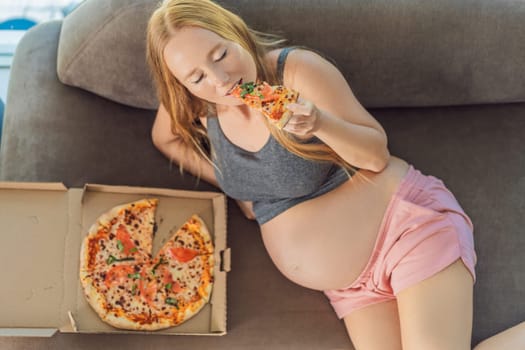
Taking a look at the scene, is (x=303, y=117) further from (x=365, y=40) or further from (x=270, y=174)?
(x=365, y=40)

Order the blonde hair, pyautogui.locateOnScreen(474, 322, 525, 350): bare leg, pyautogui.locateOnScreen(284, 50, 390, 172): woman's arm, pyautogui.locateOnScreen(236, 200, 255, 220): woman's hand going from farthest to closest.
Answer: pyautogui.locateOnScreen(236, 200, 255, 220): woman's hand
pyautogui.locateOnScreen(474, 322, 525, 350): bare leg
pyautogui.locateOnScreen(284, 50, 390, 172): woman's arm
the blonde hair

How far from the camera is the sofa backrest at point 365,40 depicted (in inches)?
58.9

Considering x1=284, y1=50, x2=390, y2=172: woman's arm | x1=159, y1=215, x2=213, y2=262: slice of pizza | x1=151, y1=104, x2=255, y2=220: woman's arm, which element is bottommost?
x1=159, y1=215, x2=213, y2=262: slice of pizza

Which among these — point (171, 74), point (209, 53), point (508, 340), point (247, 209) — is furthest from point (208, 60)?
point (508, 340)

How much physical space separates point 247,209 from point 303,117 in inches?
25.1

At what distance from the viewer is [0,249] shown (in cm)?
151

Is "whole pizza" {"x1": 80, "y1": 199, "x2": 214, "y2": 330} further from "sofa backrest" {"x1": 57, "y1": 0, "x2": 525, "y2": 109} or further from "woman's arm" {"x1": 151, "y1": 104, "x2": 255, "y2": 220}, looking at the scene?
"sofa backrest" {"x1": 57, "y1": 0, "x2": 525, "y2": 109}

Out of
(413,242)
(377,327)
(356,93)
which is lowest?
(377,327)

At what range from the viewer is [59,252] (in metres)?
1.54

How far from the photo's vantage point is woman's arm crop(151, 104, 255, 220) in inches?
63.1

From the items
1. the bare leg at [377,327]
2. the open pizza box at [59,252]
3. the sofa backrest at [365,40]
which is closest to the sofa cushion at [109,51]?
the sofa backrest at [365,40]

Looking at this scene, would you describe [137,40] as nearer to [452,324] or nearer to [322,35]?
[322,35]

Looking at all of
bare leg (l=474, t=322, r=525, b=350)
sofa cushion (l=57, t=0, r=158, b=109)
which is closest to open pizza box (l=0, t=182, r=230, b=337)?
sofa cushion (l=57, t=0, r=158, b=109)

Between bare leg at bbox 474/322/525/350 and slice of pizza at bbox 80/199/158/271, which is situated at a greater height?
slice of pizza at bbox 80/199/158/271
